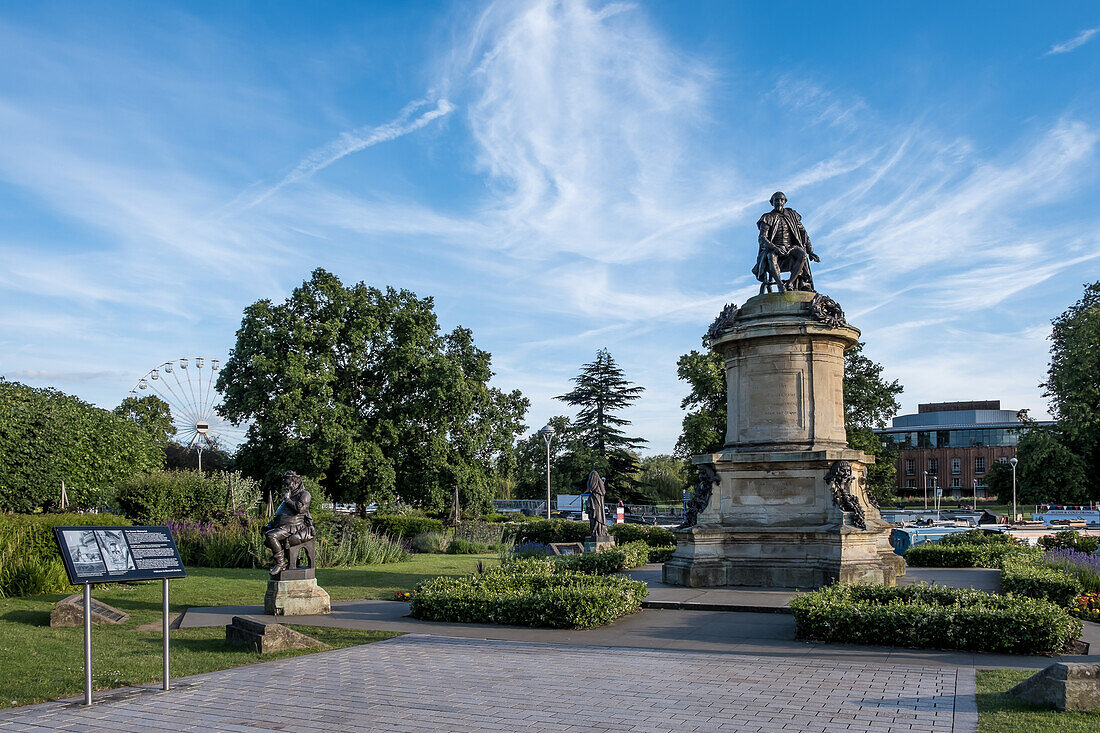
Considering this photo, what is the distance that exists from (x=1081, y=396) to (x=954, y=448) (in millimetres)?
55095

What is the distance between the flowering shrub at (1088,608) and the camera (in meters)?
12.0

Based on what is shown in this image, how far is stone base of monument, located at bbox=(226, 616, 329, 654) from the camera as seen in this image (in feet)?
32.3

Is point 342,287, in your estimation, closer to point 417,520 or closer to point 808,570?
point 417,520

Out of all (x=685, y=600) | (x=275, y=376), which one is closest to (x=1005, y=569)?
(x=685, y=600)

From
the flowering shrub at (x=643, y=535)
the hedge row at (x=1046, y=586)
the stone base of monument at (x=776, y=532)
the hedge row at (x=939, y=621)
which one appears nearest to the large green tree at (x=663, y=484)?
the flowering shrub at (x=643, y=535)

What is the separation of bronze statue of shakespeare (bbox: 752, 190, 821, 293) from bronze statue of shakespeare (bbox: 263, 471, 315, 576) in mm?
9205

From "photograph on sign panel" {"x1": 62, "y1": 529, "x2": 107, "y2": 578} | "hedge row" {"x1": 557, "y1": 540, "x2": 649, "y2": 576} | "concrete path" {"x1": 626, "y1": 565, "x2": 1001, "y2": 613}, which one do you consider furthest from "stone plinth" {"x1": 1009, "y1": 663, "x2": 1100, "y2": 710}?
"hedge row" {"x1": 557, "y1": 540, "x2": 649, "y2": 576}

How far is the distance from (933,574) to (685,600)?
285 inches

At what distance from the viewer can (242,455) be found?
3681 centimetres

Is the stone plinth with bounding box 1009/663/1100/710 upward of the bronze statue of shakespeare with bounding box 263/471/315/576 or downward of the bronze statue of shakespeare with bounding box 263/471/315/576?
downward

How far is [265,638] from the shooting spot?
984 cm

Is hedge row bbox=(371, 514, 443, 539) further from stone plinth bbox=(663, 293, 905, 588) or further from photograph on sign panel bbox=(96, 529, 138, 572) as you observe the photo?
photograph on sign panel bbox=(96, 529, 138, 572)

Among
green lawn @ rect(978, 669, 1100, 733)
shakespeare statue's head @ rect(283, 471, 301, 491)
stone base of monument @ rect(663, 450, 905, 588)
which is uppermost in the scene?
shakespeare statue's head @ rect(283, 471, 301, 491)

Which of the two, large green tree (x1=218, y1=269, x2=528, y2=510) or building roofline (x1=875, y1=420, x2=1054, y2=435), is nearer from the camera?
large green tree (x1=218, y1=269, x2=528, y2=510)
